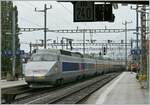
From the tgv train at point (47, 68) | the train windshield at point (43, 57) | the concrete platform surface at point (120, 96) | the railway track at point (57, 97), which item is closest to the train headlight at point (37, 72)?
the tgv train at point (47, 68)

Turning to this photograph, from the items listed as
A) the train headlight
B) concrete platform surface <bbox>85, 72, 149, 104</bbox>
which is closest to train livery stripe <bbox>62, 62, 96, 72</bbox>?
the train headlight

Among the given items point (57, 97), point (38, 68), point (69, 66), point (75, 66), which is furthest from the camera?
point (75, 66)

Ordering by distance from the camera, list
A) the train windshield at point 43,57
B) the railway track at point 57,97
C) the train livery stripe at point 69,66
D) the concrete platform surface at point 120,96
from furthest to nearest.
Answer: the train livery stripe at point 69,66
the train windshield at point 43,57
the railway track at point 57,97
the concrete platform surface at point 120,96

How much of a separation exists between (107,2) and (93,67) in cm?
3494

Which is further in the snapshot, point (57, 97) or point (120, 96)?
point (57, 97)

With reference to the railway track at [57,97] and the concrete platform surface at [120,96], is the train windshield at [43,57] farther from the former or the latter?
the concrete platform surface at [120,96]

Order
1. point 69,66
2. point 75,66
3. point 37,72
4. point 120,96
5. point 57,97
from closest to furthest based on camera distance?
point 120,96
point 57,97
point 37,72
point 69,66
point 75,66

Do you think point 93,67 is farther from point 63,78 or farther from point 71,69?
point 63,78

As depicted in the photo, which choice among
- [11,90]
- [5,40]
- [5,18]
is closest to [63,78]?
[11,90]

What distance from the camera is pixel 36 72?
32.1m

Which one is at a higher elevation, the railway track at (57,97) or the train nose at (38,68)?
the train nose at (38,68)

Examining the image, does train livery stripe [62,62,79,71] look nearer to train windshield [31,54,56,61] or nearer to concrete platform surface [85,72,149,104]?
train windshield [31,54,56,61]

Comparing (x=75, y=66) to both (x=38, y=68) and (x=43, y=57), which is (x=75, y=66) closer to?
(x=43, y=57)

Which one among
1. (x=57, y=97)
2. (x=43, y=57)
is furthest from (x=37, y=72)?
(x=57, y=97)
